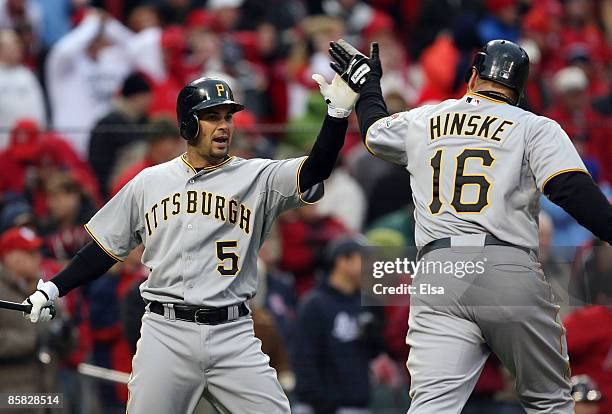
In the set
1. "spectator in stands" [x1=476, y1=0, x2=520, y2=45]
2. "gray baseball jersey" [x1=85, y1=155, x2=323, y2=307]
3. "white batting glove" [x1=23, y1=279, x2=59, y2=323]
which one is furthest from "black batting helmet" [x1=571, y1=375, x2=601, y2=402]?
"spectator in stands" [x1=476, y1=0, x2=520, y2=45]

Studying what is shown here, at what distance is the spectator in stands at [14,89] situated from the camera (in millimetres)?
11422

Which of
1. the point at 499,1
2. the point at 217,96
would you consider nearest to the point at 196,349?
the point at 217,96

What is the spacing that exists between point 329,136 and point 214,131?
60 centimetres

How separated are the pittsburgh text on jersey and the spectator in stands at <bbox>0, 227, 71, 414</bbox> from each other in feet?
7.44

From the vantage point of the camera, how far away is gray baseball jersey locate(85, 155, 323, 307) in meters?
6.52

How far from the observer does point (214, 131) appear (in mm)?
6648

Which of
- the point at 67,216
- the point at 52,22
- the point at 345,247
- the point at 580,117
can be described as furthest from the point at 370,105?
the point at 52,22

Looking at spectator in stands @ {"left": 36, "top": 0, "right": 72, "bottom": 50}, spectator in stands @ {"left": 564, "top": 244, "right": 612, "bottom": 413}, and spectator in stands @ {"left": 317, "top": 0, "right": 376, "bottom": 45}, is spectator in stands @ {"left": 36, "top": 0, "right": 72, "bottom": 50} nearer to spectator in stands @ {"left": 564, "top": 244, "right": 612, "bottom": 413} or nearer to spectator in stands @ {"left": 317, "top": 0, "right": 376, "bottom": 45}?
spectator in stands @ {"left": 317, "top": 0, "right": 376, "bottom": 45}

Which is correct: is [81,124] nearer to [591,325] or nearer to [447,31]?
[447,31]

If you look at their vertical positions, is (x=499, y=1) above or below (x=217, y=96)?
above

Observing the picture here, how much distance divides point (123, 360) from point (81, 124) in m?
3.11

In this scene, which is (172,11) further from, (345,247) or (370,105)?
(370,105)

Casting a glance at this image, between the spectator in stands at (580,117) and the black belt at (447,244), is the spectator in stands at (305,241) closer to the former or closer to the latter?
the spectator in stands at (580,117)

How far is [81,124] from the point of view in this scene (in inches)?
460
